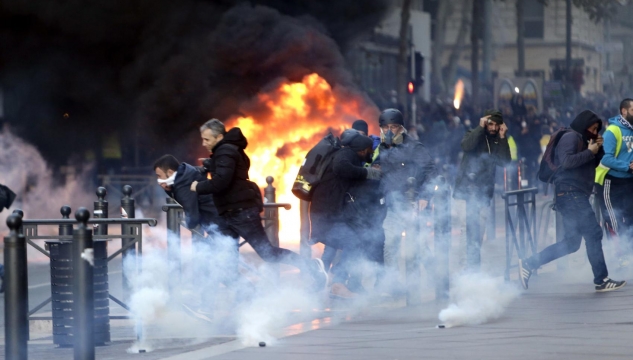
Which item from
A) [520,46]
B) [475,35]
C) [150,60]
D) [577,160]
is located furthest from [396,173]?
[520,46]

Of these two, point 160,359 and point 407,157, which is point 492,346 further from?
point 407,157

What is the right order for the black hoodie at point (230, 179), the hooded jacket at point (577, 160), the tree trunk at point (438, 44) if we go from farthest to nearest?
the tree trunk at point (438, 44) → the hooded jacket at point (577, 160) → the black hoodie at point (230, 179)

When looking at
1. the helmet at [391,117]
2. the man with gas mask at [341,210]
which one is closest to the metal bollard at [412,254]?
the man with gas mask at [341,210]

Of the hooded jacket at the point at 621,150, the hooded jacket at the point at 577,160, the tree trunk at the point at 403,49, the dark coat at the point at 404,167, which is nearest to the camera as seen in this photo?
the hooded jacket at the point at 577,160

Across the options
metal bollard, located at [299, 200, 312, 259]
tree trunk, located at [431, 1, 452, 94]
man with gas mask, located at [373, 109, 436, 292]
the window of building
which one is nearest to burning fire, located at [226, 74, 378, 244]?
metal bollard, located at [299, 200, 312, 259]

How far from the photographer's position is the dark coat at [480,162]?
10.0m

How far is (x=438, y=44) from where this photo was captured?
158ft

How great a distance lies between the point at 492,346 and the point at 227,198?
220 centimetres

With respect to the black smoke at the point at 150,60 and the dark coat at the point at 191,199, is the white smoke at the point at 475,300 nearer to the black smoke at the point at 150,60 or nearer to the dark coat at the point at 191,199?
the dark coat at the point at 191,199

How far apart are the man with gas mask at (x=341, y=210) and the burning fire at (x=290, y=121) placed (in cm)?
689

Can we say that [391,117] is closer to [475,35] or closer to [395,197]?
[395,197]

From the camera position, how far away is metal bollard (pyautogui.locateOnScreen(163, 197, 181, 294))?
8016 millimetres

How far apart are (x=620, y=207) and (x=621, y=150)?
516mm

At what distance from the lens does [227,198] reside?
8141 millimetres
